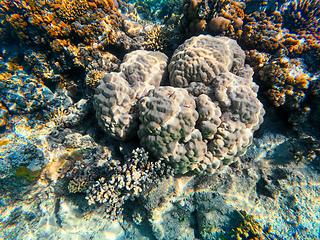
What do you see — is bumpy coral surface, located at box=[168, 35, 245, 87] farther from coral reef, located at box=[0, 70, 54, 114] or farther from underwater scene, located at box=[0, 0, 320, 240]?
coral reef, located at box=[0, 70, 54, 114]

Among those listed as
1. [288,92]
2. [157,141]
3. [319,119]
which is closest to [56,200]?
[157,141]

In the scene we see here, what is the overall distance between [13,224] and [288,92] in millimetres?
7847

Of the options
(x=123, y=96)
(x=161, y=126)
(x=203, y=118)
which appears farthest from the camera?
(x=123, y=96)

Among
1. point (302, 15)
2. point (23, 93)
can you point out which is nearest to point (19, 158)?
point (23, 93)

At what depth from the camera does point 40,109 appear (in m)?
4.53

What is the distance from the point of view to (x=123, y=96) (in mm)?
3088

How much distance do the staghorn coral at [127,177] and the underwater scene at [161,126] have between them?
0.09 feet

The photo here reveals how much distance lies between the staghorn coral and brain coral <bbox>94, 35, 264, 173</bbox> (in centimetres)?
28

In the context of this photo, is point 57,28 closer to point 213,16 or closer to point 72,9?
point 72,9

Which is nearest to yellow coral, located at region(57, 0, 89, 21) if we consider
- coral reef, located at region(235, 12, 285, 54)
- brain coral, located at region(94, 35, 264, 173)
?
brain coral, located at region(94, 35, 264, 173)

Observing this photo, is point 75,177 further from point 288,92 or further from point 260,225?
point 288,92

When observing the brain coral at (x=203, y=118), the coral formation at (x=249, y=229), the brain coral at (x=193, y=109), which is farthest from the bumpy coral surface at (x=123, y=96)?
the coral formation at (x=249, y=229)

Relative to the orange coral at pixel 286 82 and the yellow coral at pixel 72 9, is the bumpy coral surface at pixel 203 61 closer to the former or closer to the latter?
the orange coral at pixel 286 82

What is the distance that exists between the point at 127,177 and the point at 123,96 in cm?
176
